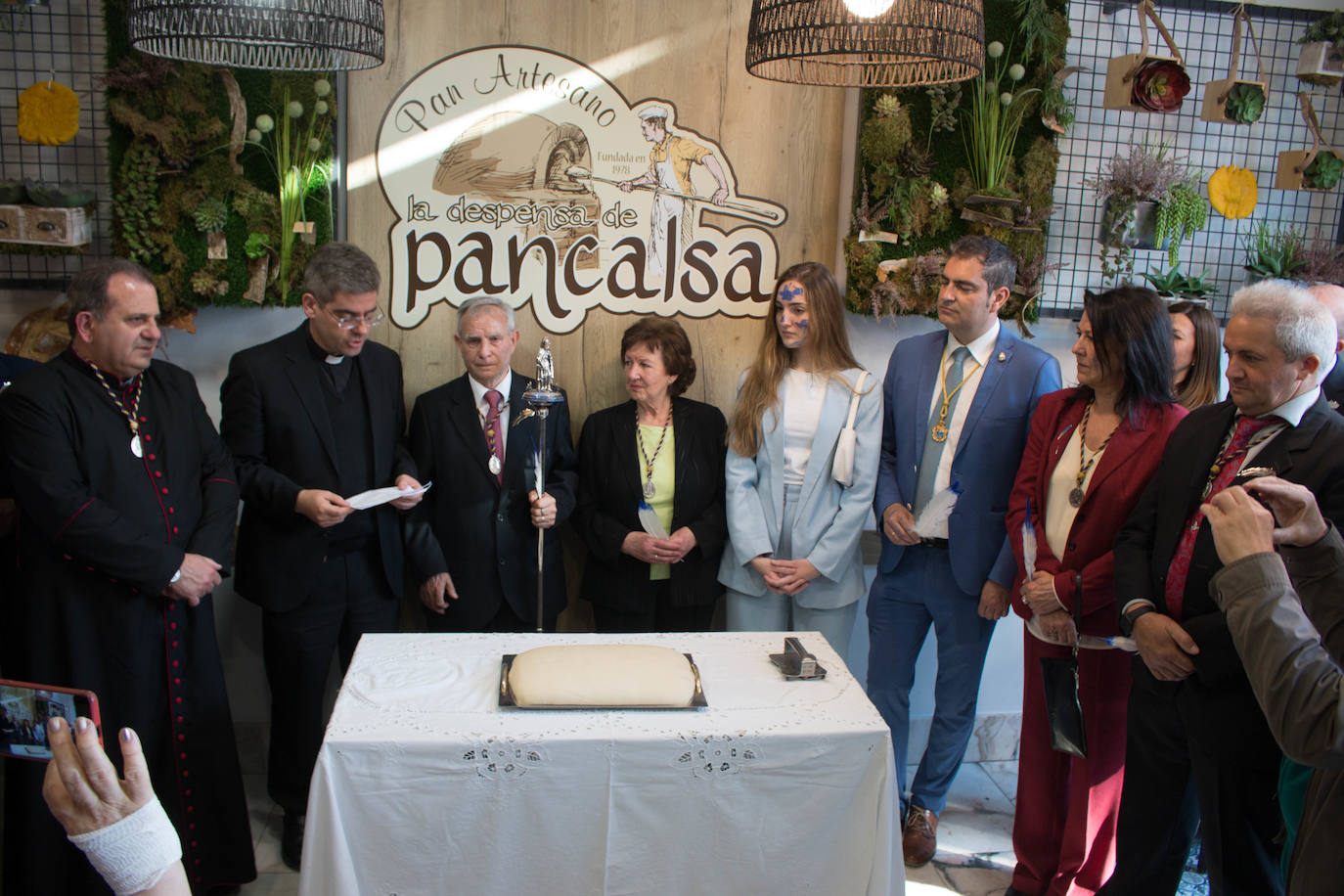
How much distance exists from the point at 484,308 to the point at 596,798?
6.25ft

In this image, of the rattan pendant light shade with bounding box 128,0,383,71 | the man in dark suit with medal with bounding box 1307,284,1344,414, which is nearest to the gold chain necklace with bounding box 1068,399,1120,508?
the man in dark suit with medal with bounding box 1307,284,1344,414

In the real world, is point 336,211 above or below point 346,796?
above

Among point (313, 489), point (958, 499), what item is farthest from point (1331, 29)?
point (313, 489)

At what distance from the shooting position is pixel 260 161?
12.2 ft

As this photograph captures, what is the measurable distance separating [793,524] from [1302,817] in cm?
192

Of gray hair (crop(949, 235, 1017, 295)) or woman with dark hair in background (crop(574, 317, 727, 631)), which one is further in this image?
woman with dark hair in background (crop(574, 317, 727, 631))

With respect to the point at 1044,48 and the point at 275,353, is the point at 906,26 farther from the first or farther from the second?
the point at 275,353

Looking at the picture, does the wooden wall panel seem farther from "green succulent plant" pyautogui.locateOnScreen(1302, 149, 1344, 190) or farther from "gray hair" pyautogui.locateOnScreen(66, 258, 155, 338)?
"green succulent plant" pyautogui.locateOnScreen(1302, 149, 1344, 190)

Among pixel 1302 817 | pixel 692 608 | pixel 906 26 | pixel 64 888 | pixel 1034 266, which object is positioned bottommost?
pixel 64 888

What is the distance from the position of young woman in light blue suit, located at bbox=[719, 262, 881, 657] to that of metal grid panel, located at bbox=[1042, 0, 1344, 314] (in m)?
1.19

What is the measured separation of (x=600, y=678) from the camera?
2484mm

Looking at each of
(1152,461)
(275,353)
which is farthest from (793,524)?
(275,353)

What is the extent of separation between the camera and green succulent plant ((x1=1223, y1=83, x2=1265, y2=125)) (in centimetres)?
388

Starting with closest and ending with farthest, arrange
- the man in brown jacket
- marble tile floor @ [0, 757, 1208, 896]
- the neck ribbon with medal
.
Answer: the man in brown jacket → the neck ribbon with medal → marble tile floor @ [0, 757, 1208, 896]
